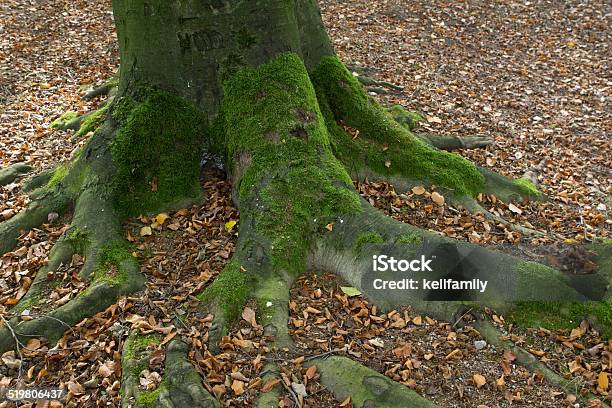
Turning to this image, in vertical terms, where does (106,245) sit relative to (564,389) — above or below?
above

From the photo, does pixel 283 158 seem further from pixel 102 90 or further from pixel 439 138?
pixel 102 90

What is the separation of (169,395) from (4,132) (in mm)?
6190

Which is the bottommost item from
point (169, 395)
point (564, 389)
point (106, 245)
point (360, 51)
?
point (564, 389)

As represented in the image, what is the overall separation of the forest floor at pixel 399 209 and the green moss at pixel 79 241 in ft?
0.46

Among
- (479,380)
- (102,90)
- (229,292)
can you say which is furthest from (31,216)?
(479,380)

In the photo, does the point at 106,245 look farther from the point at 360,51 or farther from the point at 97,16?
the point at 97,16

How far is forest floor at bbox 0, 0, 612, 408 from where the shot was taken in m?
3.85

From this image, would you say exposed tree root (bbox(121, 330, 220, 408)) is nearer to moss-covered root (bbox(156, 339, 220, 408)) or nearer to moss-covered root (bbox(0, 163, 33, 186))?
moss-covered root (bbox(156, 339, 220, 408))

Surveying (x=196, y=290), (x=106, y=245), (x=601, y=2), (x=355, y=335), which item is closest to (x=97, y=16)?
(x=106, y=245)

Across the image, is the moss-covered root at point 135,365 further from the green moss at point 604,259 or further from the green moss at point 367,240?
the green moss at point 604,259

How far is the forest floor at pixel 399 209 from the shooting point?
3.85 meters

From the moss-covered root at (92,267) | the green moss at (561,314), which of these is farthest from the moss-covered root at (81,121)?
the green moss at (561,314)

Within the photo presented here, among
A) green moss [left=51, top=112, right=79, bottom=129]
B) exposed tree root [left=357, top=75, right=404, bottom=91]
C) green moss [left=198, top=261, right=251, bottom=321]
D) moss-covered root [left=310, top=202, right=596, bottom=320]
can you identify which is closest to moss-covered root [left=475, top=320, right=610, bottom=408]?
moss-covered root [left=310, top=202, right=596, bottom=320]

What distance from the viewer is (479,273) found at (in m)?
4.32
